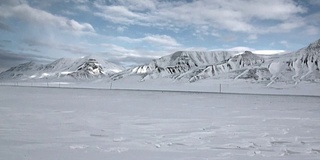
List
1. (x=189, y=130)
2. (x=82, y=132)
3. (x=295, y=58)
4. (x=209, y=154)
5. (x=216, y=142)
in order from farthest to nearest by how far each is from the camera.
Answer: (x=295, y=58) → (x=189, y=130) → (x=82, y=132) → (x=216, y=142) → (x=209, y=154)

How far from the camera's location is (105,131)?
10445 millimetres

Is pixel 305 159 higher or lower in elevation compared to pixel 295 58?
lower

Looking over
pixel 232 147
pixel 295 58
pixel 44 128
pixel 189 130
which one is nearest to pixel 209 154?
pixel 232 147

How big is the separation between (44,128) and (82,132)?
1681 mm

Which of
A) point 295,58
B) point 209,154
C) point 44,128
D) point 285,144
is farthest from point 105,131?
point 295,58

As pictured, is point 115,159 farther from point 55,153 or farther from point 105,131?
point 105,131

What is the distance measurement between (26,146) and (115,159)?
2.77 meters

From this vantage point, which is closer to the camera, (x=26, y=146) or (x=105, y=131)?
(x=26, y=146)

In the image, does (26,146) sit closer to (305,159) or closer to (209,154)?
(209,154)

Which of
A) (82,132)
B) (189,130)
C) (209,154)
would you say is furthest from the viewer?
(189,130)

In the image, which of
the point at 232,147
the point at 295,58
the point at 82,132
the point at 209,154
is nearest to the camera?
the point at 209,154

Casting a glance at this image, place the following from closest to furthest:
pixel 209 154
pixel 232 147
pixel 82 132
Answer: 1. pixel 209 154
2. pixel 232 147
3. pixel 82 132

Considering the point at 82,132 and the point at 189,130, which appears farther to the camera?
the point at 189,130

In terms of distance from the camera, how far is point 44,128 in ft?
35.1
